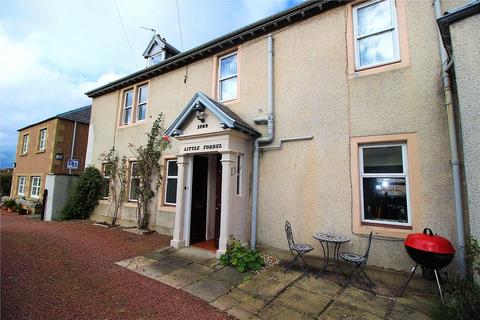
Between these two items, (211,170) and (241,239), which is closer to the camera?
(241,239)

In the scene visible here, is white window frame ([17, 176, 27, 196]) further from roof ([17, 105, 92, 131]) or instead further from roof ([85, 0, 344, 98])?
roof ([85, 0, 344, 98])

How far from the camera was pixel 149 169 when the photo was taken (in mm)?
9609

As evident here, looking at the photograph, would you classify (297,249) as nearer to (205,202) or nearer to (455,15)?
(205,202)

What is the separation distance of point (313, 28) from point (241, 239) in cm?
624

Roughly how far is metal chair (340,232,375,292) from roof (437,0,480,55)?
3840 millimetres

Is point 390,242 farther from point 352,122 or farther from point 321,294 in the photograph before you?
point 352,122

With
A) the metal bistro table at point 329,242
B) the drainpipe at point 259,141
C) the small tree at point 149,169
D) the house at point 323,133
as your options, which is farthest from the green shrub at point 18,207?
the metal bistro table at point 329,242

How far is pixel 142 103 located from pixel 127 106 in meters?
1.25

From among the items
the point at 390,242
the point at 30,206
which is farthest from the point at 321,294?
the point at 30,206

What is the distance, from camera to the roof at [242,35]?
6.49 metres

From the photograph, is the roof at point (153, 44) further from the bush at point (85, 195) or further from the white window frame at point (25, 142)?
the white window frame at point (25, 142)

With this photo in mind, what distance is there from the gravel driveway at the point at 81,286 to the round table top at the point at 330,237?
271cm

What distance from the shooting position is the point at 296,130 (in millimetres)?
6508

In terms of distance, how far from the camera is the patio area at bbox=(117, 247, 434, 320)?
12.4 ft
